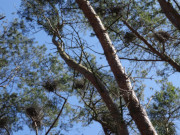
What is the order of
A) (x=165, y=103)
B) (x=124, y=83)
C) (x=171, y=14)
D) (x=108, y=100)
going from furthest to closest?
(x=165, y=103) < (x=171, y=14) < (x=108, y=100) < (x=124, y=83)

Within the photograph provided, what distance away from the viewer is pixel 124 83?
2510 mm

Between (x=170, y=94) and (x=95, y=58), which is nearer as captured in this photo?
(x=170, y=94)

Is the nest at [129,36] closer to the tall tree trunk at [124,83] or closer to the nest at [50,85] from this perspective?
the tall tree trunk at [124,83]

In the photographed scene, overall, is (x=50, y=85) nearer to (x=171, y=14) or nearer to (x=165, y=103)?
(x=171, y=14)

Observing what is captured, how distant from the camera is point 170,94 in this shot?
6.52 metres

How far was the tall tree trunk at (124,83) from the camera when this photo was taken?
81.8 inches

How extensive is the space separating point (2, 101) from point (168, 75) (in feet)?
16.8

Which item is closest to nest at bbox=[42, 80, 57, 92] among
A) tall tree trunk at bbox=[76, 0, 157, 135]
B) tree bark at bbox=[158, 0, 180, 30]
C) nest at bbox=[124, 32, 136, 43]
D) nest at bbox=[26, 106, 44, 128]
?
nest at bbox=[26, 106, 44, 128]

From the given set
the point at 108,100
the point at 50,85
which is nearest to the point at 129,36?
the point at 50,85

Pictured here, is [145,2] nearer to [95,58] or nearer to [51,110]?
[95,58]

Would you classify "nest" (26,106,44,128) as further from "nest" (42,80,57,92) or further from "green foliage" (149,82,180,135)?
"green foliage" (149,82,180,135)

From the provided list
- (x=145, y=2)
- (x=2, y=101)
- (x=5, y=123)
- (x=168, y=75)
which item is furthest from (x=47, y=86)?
(x=145, y=2)

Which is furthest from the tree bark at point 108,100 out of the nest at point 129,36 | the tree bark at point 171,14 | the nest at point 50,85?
the tree bark at point 171,14

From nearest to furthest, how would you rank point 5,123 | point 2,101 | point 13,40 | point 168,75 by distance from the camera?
point 5,123 → point 168,75 → point 2,101 → point 13,40
